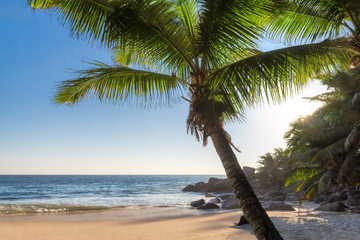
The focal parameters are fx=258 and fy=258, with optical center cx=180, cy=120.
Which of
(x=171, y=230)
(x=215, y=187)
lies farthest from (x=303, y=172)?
(x=215, y=187)

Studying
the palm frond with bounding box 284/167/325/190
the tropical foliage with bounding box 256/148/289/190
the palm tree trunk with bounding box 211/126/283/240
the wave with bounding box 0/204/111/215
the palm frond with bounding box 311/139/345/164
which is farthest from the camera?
the tropical foliage with bounding box 256/148/289/190

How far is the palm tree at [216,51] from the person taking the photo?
3867mm

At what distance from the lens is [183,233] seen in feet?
36.3

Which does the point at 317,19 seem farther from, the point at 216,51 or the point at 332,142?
the point at 332,142

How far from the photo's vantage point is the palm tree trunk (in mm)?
3408

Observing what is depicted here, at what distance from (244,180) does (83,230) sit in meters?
10.6

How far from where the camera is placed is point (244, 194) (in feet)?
12.0

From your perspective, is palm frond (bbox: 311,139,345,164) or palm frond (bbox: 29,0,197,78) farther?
palm frond (bbox: 311,139,345,164)

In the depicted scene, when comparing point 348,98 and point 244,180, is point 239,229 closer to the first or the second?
point 244,180

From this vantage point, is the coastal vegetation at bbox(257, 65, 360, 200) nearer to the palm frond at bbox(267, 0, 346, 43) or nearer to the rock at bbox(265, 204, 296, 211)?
the rock at bbox(265, 204, 296, 211)

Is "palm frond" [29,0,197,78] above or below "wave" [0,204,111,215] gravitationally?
above

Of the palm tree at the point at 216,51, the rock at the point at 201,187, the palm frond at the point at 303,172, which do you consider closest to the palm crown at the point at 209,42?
the palm tree at the point at 216,51

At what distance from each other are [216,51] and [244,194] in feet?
7.91

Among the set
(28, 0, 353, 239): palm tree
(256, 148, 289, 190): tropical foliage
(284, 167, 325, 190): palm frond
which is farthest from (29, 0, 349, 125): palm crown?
(256, 148, 289, 190): tropical foliage
